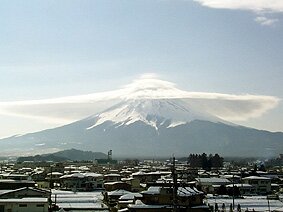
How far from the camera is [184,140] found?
197 metres

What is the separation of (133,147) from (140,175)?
145785mm

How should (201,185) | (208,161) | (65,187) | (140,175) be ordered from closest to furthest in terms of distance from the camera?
(201,185)
(65,187)
(140,175)
(208,161)

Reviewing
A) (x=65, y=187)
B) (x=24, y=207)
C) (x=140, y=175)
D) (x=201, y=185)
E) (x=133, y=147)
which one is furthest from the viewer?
(x=133, y=147)

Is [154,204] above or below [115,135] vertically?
below

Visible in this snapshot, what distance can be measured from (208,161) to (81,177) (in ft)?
77.1

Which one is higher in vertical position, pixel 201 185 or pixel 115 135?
pixel 115 135

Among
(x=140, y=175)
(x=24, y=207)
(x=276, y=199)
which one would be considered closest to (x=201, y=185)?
(x=276, y=199)

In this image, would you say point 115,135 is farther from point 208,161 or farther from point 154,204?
point 154,204

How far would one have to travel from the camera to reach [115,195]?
2762cm

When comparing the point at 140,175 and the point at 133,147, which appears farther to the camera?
the point at 133,147

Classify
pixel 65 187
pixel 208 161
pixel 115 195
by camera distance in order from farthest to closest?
pixel 208 161, pixel 65 187, pixel 115 195

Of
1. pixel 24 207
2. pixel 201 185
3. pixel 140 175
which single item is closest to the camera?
pixel 24 207

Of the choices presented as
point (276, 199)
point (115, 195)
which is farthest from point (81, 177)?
point (276, 199)

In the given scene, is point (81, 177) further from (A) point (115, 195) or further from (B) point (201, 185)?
(A) point (115, 195)
